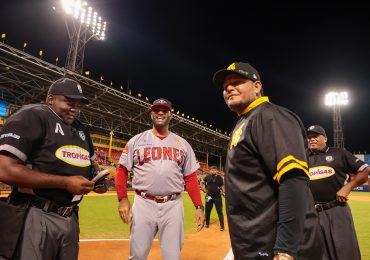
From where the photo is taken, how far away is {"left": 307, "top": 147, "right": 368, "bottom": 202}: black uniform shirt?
4.05m

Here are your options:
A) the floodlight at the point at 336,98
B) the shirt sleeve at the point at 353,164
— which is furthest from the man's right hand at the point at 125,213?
the floodlight at the point at 336,98

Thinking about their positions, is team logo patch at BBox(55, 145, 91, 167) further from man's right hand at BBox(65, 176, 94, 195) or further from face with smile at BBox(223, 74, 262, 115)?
face with smile at BBox(223, 74, 262, 115)

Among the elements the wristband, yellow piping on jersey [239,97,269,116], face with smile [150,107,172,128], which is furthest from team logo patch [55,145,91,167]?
the wristband

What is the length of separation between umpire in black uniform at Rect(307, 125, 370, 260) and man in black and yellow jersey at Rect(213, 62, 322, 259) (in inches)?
97.6

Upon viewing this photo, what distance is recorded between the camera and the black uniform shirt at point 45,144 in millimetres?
2143

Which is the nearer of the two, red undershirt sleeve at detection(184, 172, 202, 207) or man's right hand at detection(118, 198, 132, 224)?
man's right hand at detection(118, 198, 132, 224)

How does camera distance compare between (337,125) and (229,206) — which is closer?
(229,206)

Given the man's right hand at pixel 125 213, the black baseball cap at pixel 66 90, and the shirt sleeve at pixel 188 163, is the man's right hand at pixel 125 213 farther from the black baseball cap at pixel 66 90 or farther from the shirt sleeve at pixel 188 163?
the black baseball cap at pixel 66 90

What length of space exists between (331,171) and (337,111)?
107ft

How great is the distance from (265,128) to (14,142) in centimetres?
190

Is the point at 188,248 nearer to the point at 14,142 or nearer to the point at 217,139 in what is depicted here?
the point at 14,142

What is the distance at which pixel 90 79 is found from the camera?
890 inches

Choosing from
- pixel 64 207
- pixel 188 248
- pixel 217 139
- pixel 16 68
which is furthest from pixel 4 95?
pixel 217 139

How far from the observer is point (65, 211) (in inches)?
A: 95.0
